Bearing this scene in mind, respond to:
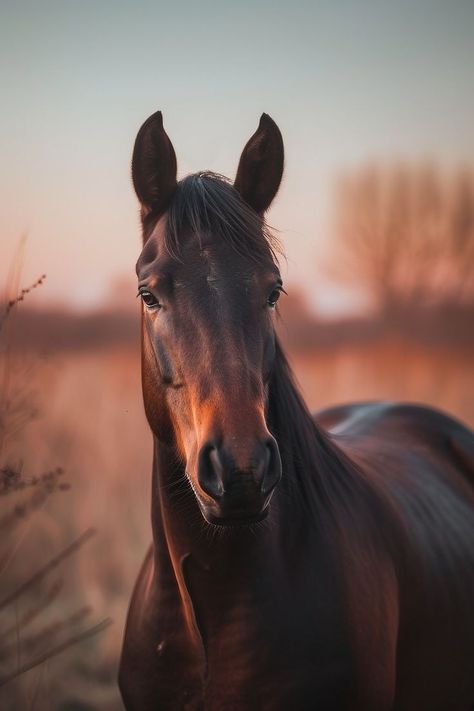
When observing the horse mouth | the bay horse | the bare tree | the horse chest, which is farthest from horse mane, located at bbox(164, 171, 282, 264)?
the bare tree

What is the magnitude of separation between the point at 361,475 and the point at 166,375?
3.53 feet

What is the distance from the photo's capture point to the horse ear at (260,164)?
104 inches

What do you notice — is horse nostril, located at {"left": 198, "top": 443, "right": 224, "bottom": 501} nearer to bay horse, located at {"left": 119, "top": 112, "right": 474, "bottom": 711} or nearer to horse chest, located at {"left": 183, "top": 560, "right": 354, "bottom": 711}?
bay horse, located at {"left": 119, "top": 112, "right": 474, "bottom": 711}

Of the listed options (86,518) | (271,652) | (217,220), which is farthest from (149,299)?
(86,518)

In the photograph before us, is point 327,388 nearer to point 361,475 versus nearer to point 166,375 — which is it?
point 361,475

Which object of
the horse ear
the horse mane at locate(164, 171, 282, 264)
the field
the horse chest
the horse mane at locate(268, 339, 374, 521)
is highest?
the horse ear

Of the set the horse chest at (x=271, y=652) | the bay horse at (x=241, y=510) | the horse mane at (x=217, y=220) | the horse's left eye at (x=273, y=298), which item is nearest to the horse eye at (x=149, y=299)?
the bay horse at (x=241, y=510)

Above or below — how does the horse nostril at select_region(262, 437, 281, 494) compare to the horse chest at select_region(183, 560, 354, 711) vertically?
above

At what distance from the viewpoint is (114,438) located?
6320 mm

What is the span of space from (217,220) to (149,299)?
0.33 metres

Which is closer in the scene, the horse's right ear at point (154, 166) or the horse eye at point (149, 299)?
the horse eye at point (149, 299)

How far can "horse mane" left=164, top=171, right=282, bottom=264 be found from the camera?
235 centimetres

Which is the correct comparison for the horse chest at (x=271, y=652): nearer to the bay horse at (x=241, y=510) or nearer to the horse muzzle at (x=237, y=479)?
the bay horse at (x=241, y=510)

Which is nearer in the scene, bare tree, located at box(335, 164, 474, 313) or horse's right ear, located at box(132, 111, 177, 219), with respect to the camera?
horse's right ear, located at box(132, 111, 177, 219)
